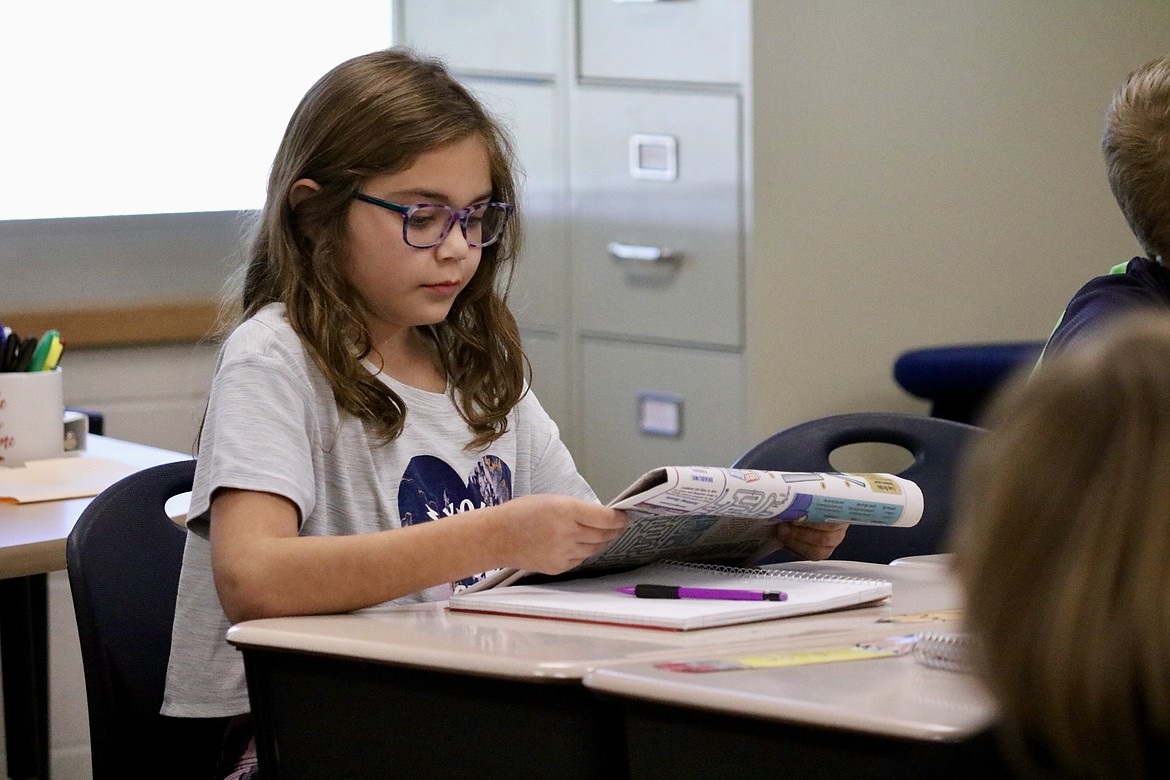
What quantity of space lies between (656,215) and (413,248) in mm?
1615

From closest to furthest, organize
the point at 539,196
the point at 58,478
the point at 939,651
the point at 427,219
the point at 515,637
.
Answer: the point at 939,651 → the point at 515,637 → the point at 427,219 → the point at 58,478 → the point at 539,196

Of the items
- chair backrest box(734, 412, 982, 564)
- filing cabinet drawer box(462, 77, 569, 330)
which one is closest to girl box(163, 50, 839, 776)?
chair backrest box(734, 412, 982, 564)

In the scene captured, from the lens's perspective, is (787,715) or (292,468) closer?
(787,715)

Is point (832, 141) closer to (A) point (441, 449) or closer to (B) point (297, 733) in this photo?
(A) point (441, 449)

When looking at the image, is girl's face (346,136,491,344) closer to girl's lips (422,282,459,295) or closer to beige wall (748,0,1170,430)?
girl's lips (422,282,459,295)

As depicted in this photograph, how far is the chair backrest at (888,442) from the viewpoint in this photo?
5.49ft

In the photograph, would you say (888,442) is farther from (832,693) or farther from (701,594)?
(832,693)

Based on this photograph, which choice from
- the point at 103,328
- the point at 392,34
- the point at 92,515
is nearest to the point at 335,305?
the point at 92,515

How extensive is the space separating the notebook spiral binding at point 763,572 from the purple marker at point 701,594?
88 mm

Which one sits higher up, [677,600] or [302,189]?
[302,189]

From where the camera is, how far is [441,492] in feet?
4.75

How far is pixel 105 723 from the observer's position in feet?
4.59

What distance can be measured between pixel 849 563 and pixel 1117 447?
88cm

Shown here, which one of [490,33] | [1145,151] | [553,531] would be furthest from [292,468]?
[490,33]
